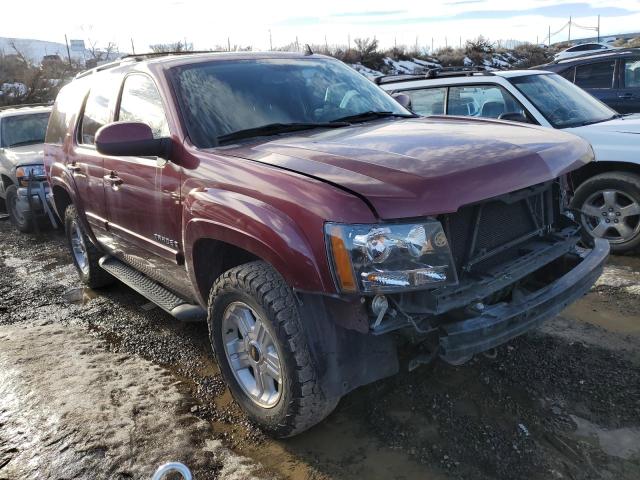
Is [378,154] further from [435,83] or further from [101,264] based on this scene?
[435,83]

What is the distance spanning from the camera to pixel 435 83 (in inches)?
245

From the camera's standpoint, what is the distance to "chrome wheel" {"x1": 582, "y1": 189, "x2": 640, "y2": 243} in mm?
4926

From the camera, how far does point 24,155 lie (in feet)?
26.3

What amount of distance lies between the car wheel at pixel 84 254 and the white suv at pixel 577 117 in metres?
3.92

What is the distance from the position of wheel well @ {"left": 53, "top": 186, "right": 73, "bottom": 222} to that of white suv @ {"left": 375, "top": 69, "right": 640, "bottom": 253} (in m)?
3.91

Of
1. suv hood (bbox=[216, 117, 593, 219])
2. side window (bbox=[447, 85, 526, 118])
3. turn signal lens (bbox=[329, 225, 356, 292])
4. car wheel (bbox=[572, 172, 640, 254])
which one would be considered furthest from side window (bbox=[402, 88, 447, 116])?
turn signal lens (bbox=[329, 225, 356, 292])

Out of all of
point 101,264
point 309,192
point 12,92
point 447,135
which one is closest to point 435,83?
point 447,135

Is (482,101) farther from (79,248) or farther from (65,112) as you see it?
(79,248)

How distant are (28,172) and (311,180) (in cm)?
689

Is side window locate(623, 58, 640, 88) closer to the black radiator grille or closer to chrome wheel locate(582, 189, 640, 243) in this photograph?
chrome wheel locate(582, 189, 640, 243)

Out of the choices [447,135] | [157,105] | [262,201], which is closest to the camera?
[262,201]

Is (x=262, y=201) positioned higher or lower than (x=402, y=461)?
higher

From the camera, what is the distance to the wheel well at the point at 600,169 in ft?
16.1

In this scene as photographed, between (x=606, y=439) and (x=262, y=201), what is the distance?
6.57 feet
